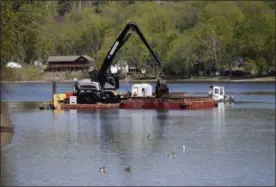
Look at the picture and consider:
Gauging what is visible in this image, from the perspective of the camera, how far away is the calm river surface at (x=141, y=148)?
32781 millimetres

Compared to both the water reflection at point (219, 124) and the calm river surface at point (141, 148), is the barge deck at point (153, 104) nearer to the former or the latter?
the calm river surface at point (141, 148)

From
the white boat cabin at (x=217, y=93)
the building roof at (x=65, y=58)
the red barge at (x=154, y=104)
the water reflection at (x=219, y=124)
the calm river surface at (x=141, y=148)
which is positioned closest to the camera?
the calm river surface at (x=141, y=148)

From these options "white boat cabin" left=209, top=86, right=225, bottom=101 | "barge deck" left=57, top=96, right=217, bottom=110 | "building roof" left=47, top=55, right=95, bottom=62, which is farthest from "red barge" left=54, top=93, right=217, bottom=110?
"building roof" left=47, top=55, right=95, bottom=62


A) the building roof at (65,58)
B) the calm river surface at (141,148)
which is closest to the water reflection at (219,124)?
the calm river surface at (141,148)

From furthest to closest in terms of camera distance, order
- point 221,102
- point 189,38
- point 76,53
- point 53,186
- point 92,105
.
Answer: point 76,53 → point 189,38 → point 221,102 → point 92,105 → point 53,186

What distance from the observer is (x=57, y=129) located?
54031 mm

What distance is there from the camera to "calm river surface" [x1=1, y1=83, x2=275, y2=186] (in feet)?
108

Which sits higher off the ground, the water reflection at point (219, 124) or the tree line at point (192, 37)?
the tree line at point (192, 37)

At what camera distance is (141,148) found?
42594 millimetres

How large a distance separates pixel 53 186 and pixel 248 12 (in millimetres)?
→ 154955

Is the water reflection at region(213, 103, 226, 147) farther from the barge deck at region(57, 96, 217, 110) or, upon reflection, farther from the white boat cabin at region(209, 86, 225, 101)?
the white boat cabin at region(209, 86, 225, 101)

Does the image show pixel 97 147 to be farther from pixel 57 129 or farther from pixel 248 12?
pixel 248 12

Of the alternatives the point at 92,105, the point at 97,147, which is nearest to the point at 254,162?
the point at 97,147

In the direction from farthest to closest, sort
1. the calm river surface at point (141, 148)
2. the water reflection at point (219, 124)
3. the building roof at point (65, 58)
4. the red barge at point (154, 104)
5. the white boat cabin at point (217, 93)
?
1. the building roof at point (65, 58)
2. the white boat cabin at point (217, 93)
3. the red barge at point (154, 104)
4. the water reflection at point (219, 124)
5. the calm river surface at point (141, 148)
